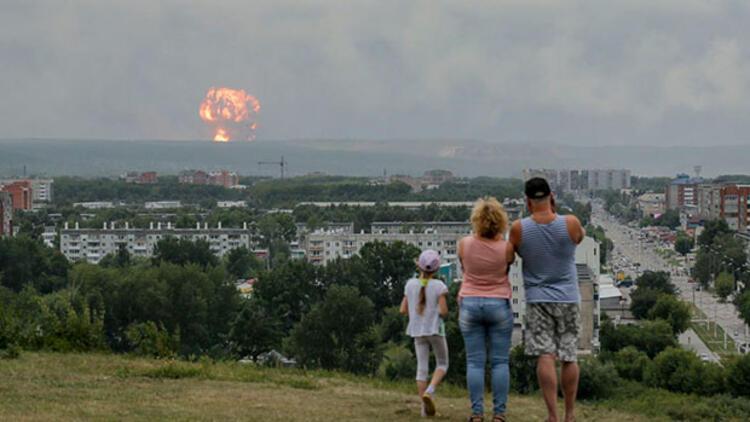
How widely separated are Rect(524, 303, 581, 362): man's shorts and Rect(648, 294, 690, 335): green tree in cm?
3548

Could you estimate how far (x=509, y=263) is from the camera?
7.04 metres

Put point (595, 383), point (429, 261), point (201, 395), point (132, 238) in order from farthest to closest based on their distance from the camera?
point (132, 238) → point (595, 383) → point (201, 395) → point (429, 261)

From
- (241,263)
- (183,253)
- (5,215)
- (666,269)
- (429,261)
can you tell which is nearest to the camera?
(429,261)

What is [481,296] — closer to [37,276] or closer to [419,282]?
[419,282]

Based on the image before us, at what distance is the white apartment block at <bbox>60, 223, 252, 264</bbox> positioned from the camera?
76688 millimetres

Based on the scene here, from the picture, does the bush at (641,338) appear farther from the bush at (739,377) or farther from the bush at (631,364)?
the bush at (739,377)

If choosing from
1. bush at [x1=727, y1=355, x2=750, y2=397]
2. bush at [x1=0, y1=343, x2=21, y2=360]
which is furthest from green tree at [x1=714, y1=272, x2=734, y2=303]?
bush at [x1=0, y1=343, x2=21, y2=360]

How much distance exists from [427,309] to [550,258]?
1089 millimetres

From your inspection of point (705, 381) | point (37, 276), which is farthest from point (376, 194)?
point (705, 381)

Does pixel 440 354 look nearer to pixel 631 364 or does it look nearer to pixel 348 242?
pixel 631 364

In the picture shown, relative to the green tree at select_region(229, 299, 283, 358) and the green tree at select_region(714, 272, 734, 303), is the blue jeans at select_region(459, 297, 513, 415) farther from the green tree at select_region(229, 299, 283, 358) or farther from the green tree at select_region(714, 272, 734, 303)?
the green tree at select_region(714, 272, 734, 303)

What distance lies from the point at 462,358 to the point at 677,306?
26028 millimetres

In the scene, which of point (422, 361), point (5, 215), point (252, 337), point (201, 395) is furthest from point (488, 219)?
point (5, 215)

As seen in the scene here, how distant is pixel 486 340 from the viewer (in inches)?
285
